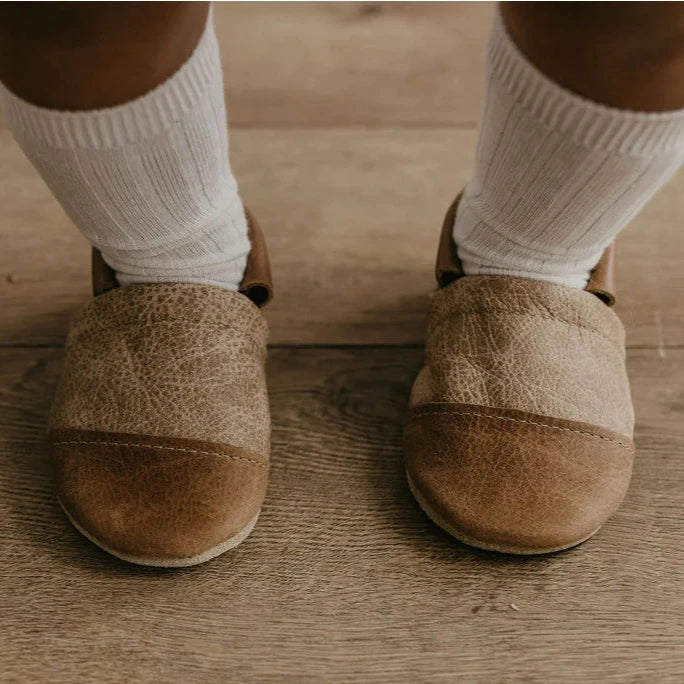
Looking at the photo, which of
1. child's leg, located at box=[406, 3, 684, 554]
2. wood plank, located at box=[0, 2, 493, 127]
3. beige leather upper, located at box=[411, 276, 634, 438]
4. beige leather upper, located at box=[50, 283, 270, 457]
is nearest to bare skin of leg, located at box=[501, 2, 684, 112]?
child's leg, located at box=[406, 3, 684, 554]

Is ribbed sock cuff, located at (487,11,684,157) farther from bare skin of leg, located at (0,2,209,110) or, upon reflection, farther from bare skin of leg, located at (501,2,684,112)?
bare skin of leg, located at (0,2,209,110)

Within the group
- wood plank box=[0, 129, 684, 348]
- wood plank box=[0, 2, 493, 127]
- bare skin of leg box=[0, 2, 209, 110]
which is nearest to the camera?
bare skin of leg box=[0, 2, 209, 110]

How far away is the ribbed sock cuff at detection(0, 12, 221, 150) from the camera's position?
→ 434mm

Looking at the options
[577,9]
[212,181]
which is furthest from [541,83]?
[212,181]

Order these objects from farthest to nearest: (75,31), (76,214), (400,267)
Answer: (400,267)
(76,214)
(75,31)

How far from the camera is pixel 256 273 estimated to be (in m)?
0.61

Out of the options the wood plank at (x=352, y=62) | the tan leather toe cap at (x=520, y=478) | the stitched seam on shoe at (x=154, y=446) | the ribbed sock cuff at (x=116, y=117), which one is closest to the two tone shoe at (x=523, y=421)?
the tan leather toe cap at (x=520, y=478)

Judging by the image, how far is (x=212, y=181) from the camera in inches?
20.9

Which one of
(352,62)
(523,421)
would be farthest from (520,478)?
(352,62)

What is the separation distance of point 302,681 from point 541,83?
0.44 m

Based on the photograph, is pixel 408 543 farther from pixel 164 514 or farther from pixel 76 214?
pixel 76 214

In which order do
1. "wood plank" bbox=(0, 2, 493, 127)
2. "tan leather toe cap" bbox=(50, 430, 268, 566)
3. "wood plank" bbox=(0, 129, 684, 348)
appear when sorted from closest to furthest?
1. "tan leather toe cap" bbox=(50, 430, 268, 566)
2. "wood plank" bbox=(0, 129, 684, 348)
3. "wood plank" bbox=(0, 2, 493, 127)

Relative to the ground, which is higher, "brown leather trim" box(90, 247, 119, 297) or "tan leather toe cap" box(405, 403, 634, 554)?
"brown leather trim" box(90, 247, 119, 297)

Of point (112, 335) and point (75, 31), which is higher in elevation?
point (75, 31)
